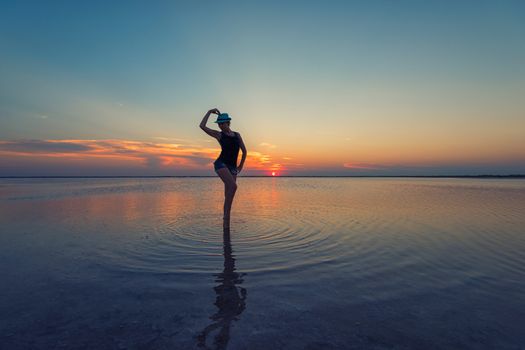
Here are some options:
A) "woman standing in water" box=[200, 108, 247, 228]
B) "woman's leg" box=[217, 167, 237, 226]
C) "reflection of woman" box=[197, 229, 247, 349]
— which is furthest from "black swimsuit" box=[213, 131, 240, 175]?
"reflection of woman" box=[197, 229, 247, 349]

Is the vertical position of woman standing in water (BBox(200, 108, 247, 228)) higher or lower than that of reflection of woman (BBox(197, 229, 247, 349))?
higher

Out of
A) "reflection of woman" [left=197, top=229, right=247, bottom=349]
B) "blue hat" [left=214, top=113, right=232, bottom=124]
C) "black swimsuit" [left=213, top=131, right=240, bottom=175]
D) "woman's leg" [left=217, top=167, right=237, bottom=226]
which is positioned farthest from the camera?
"woman's leg" [left=217, top=167, right=237, bottom=226]

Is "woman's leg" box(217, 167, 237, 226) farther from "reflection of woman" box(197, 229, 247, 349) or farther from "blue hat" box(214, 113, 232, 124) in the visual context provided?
"reflection of woman" box(197, 229, 247, 349)

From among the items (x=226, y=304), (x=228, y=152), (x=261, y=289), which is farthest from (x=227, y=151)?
(x=226, y=304)

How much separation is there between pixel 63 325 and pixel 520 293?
677 centimetres

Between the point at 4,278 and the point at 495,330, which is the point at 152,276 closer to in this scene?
the point at 4,278

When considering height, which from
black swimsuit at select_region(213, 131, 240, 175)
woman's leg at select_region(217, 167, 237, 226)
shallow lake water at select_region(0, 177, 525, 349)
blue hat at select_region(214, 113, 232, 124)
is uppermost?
blue hat at select_region(214, 113, 232, 124)

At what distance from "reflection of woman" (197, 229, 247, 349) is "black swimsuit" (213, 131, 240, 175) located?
425cm

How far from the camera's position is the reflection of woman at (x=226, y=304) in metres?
3.21

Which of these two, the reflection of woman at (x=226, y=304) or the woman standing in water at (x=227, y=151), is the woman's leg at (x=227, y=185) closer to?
the woman standing in water at (x=227, y=151)

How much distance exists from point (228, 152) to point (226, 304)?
20.0ft

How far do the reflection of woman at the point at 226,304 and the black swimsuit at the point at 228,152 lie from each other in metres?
4.25

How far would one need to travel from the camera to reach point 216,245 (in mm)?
7461

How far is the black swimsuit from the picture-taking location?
30.5ft
